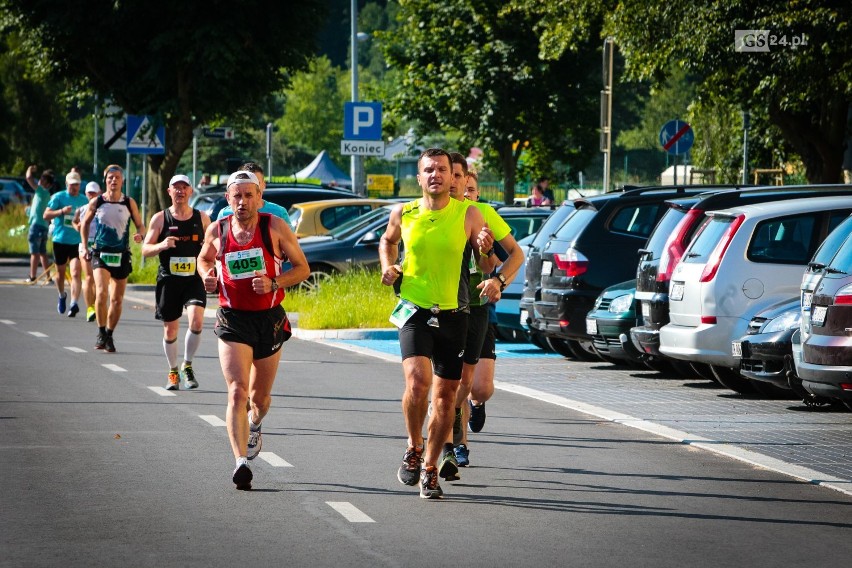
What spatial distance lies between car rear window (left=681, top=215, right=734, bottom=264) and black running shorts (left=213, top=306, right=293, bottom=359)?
538 centimetres

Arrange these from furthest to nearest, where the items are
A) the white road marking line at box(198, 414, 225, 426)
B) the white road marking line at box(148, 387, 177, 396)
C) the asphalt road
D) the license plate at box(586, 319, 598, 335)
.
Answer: the license plate at box(586, 319, 598, 335), the white road marking line at box(148, 387, 177, 396), the white road marking line at box(198, 414, 225, 426), the asphalt road

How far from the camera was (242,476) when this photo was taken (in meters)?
8.59

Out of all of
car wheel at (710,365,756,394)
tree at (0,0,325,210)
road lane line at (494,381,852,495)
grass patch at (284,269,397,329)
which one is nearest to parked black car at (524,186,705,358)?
road lane line at (494,381,852,495)

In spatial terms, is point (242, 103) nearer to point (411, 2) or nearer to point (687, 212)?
point (411, 2)

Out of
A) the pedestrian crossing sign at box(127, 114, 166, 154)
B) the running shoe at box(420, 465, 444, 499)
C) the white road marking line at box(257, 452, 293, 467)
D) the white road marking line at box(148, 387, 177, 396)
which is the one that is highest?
the pedestrian crossing sign at box(127, 114, 166, 154)

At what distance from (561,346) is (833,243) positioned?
7.14 m

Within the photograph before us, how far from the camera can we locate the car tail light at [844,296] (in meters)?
10.1

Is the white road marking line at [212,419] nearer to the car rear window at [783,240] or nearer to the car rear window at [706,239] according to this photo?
the car rear window at [706,239]

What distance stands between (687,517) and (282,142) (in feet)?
355

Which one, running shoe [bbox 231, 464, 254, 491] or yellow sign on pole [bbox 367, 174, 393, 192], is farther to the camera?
yellow sign on pole [bbox 367, 174, 393, 192]

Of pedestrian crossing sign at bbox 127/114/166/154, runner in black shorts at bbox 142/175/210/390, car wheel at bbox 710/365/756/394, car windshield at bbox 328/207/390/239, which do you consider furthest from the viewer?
pedestrian crossing sign at bbox 127/114/166/154

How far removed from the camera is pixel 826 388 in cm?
1025

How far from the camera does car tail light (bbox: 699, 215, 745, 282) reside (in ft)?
43.8

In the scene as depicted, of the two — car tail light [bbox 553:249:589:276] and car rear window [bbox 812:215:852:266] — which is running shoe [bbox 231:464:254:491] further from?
car tail light [bbox 553:249:589:276]
